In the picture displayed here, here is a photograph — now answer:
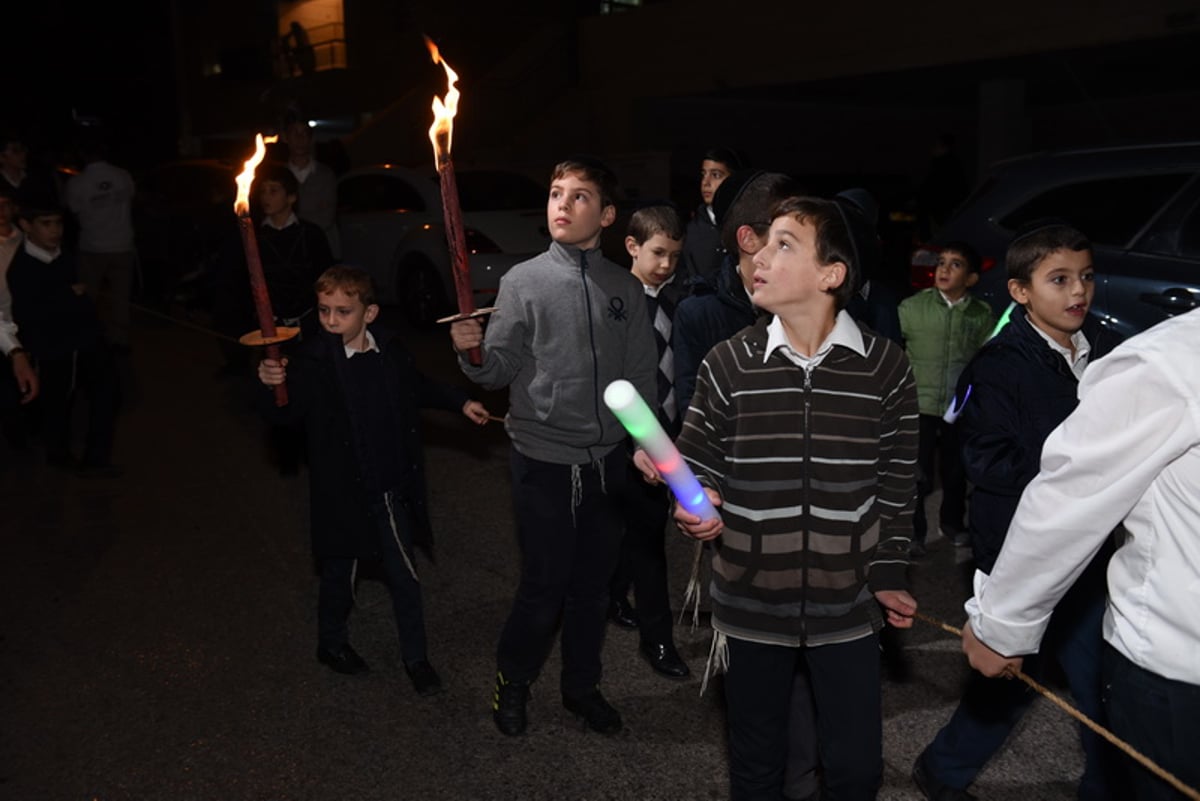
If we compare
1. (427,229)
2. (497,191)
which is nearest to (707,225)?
(427,229)

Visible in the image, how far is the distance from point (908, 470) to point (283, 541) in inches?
167

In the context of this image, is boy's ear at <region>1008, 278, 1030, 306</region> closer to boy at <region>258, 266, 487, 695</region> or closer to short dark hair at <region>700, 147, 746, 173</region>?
boy at <region>258, 266, 487, 695</region>

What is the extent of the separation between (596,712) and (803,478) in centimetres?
163

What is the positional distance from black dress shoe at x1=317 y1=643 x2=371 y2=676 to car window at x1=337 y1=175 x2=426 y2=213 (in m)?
8.89

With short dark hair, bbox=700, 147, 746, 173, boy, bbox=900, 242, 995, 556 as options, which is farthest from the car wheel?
boy, bbox=900, 242, 995, 556

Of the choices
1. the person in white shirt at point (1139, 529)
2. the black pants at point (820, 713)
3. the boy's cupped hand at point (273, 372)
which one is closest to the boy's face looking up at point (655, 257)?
the boy's cupped hand at point (273, 372)

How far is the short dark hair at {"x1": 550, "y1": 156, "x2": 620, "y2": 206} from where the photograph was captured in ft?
12.4

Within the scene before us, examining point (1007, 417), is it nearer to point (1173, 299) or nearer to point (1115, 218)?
point (1173, 299)

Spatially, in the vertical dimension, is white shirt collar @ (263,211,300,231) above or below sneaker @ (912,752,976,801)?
above

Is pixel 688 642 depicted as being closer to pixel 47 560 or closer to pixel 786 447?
pixel 786 447

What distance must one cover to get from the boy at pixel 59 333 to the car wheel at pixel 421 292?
202 inches

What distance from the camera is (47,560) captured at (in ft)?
19.7

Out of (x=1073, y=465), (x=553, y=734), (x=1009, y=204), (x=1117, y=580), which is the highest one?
(x=1009, y=204)

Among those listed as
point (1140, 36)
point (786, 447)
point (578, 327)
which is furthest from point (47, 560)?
point (1140, 36)
